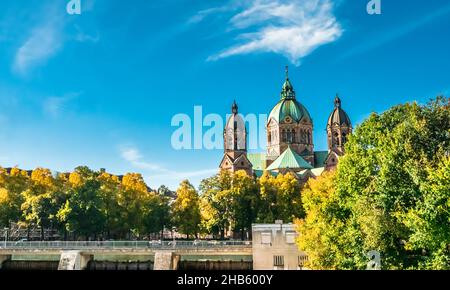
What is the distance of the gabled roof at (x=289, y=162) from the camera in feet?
261

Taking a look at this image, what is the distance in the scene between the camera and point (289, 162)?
264 feet

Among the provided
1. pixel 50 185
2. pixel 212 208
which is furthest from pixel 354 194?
pixel 50 185

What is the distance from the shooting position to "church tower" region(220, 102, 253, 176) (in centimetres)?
7794

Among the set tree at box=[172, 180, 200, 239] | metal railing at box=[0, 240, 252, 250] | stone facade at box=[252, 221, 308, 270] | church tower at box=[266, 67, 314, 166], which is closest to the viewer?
stone facade at box=[252, 221, 308, 270]

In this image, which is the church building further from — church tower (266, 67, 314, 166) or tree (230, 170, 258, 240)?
tree (230, 170, 258, 240)

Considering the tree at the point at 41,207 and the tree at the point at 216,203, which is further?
the tree at the point at 216,203

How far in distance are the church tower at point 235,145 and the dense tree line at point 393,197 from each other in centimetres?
5302

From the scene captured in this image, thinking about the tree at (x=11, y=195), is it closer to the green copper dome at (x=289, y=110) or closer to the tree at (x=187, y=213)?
the tree at (x=187, y=213)

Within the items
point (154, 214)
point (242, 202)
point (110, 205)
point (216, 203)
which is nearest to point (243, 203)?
point (242, 202)

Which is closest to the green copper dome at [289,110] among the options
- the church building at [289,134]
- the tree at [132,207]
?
the church building at [289,134]

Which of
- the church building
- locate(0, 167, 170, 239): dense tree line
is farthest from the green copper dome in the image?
locate(0, 167, 170, 239): dense tree line

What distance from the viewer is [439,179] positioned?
55.8 ft

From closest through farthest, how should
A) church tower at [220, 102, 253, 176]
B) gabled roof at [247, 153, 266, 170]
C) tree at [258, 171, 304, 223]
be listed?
tree at [258, 171, 304, 223], church tower at [220, 102, 253, 176], gabled roof at [247, 153, 266, 170]

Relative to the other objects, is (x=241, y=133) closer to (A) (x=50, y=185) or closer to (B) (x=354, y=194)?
(A) (x=50, y=185)
